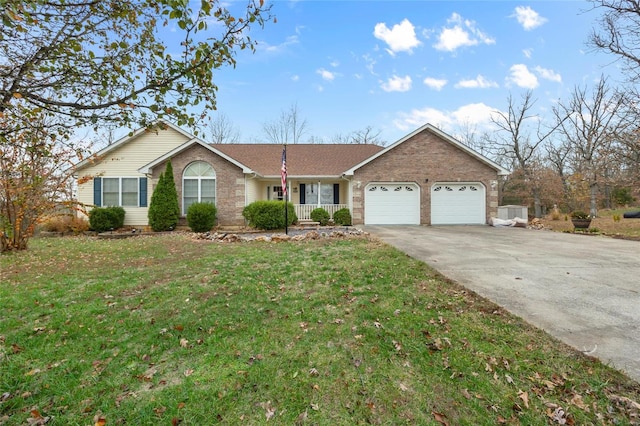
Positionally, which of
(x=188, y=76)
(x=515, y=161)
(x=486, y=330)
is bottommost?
(x=486, y=330)

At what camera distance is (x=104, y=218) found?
567 inches

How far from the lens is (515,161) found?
99.3 ft

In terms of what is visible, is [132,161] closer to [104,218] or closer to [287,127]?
[104,218]

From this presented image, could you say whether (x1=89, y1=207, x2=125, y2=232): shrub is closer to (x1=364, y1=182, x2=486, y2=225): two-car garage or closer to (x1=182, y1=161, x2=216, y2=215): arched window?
(x1=182, y1=161, x2=216, y2=215): arched window

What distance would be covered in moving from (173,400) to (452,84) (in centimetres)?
2171

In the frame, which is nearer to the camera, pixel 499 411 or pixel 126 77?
pixel 499 411

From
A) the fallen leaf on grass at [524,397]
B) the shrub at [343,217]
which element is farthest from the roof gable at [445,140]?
the fallen leaf on grass at [524,397]

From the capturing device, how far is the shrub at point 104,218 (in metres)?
14.2

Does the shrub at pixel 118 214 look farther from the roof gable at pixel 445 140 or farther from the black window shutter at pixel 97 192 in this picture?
the roof gable at pixel 445 140

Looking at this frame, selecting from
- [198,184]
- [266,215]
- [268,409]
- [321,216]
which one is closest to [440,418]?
[268,409]

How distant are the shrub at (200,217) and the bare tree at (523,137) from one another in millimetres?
26604

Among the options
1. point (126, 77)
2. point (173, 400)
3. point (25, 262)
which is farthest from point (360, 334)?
point (25, 262)

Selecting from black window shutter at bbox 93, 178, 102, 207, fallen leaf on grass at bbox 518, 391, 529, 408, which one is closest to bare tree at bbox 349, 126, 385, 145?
black window shutter at bbox 93, 178, 102, 207

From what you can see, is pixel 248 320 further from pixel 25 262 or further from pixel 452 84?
pixel 452 84
